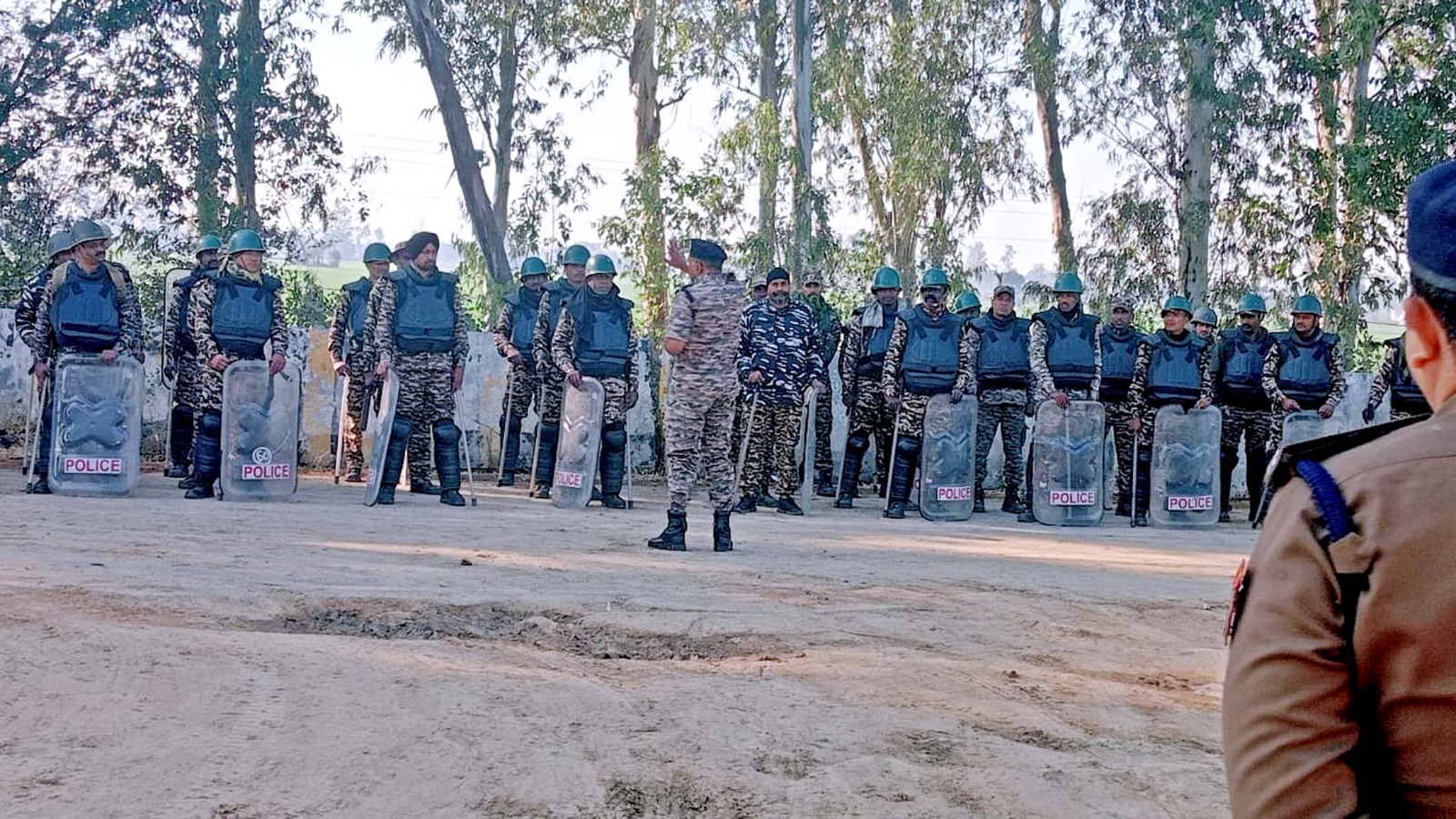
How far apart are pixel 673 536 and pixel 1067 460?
501 centimetres

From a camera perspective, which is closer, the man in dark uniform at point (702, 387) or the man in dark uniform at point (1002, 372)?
the man in dark uniform at point (702, 387)

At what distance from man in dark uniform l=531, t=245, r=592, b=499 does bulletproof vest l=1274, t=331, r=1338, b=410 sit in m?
6.65

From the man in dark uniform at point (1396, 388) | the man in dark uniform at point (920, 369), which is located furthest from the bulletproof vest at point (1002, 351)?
the man in dark uniform at point (1396, 388)

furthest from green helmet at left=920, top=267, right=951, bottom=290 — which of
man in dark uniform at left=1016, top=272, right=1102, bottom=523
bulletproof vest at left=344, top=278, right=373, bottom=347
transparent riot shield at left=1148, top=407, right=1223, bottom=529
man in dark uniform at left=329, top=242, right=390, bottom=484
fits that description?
bulletproof vest at left=344, top=278, right=373, bottom=347

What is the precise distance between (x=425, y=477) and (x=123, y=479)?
104 inches

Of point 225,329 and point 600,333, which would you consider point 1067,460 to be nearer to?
point 600,333

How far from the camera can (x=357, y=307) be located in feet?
46.2

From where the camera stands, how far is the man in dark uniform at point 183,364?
12.9m

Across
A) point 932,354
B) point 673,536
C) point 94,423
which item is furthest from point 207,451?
point 932,354

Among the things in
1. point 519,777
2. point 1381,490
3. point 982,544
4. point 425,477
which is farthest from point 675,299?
point 1381,490

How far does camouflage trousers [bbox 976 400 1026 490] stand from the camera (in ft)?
46.3

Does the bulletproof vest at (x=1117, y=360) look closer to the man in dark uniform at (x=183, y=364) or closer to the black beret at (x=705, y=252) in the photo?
the black beret at (x=705, y=252)

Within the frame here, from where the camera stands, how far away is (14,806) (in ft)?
12.6

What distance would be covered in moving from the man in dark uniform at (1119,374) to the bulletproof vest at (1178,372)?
1.63 feet
